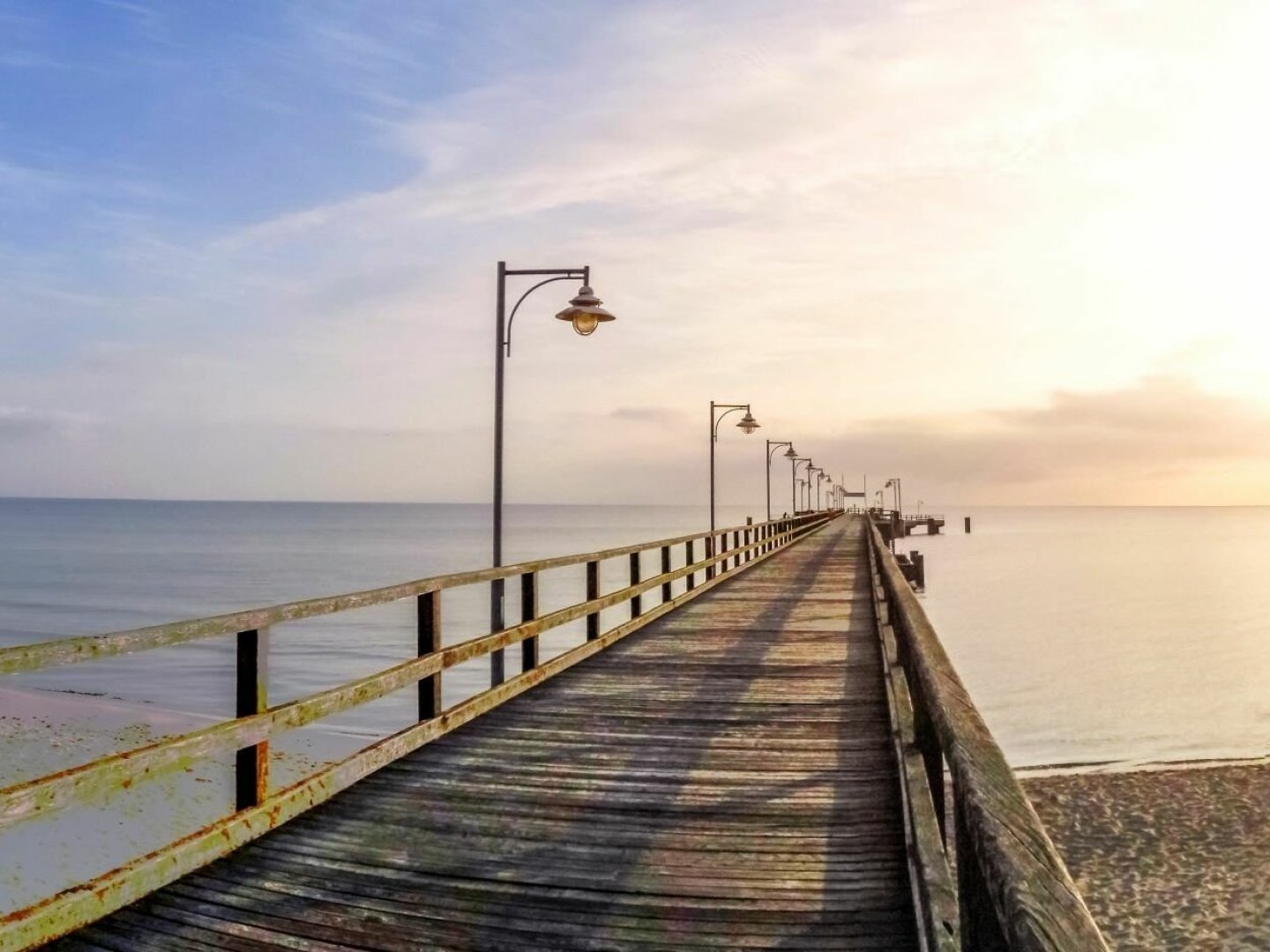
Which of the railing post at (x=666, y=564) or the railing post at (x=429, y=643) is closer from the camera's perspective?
the railing post at (x=429, y=643)

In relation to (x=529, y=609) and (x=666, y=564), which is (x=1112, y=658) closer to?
(x=666, y=564)

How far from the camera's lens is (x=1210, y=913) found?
16234 millimetres

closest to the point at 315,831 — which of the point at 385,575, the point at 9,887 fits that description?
the point at 9,887

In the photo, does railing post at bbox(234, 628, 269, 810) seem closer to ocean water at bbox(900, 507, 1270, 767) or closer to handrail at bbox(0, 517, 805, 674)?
handrail at bbox(0, 517, 805, 674)

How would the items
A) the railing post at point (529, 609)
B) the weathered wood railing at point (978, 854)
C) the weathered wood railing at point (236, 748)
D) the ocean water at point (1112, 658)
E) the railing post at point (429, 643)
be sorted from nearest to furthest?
the weathered wood railing at point (978, 854) → the weathered wood railing at point (236, 748) → the railing post at point (429, 643) → the railing post at point (529, 609) → the ocean water at point (1112, 658)

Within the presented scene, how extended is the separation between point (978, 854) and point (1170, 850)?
20940 mm

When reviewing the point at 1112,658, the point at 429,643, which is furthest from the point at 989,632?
the point at 429,643

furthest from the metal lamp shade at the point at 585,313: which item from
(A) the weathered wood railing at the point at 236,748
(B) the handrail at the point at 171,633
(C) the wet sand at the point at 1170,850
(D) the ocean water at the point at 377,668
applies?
(C) the wet sand at the point at 1170,850

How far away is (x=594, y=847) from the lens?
4492 mm

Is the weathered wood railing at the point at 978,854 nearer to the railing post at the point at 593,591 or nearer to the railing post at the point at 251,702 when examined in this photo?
the railing post at the point at 251,702

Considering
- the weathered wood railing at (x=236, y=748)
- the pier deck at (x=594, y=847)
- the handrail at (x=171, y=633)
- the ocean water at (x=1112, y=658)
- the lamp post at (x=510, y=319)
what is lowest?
the ocean water at (x=1112, y=658)

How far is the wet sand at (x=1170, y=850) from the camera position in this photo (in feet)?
51.7

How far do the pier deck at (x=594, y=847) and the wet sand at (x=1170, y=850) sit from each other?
987 cm

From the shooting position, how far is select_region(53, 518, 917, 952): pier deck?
3578 mm
